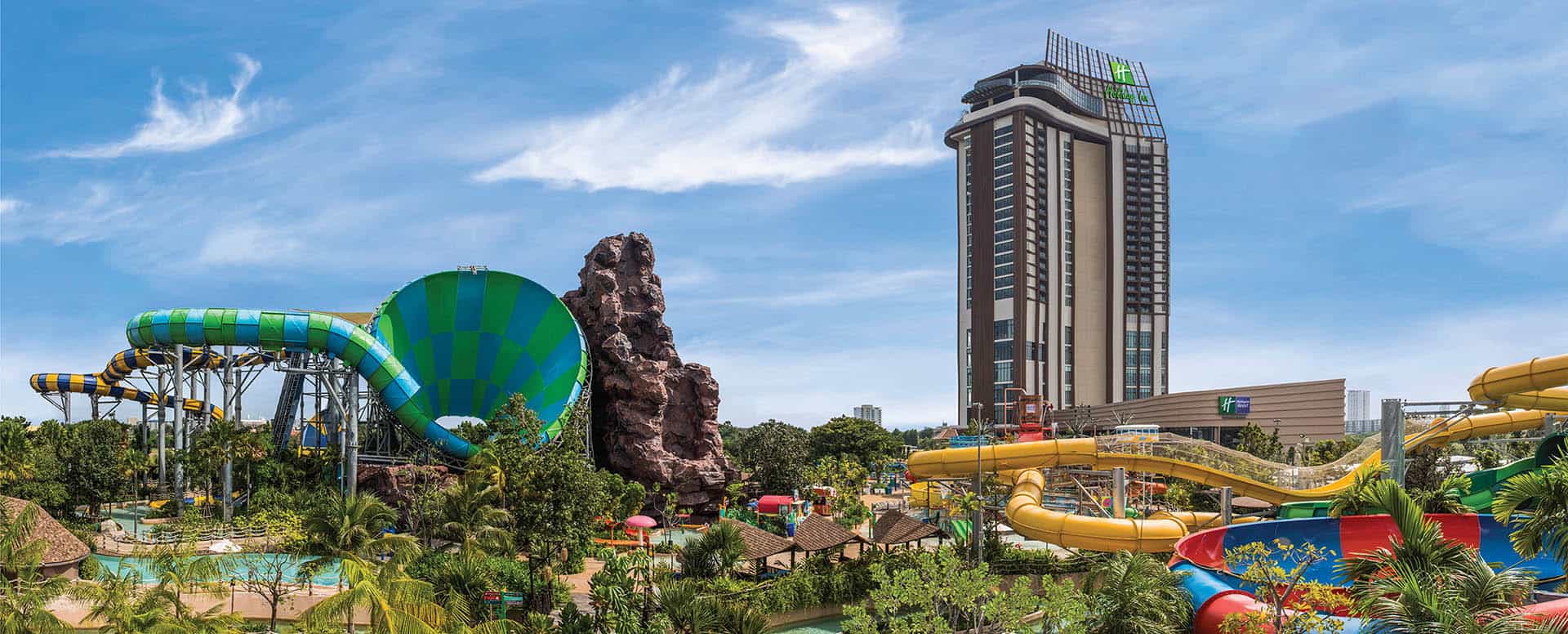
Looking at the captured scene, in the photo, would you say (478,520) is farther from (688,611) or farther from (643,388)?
(643,388)

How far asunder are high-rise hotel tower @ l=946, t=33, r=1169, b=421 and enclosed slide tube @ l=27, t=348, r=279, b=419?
269 feet

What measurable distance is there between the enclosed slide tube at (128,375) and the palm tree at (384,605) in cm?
3629

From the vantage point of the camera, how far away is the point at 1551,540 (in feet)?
52.6

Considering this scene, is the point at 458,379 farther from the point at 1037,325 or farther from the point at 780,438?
the point at 1037,325

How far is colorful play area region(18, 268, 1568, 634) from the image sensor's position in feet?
94.2

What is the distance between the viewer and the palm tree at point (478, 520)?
29375 millimetres

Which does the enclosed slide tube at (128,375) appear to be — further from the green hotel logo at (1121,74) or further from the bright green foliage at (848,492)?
the green hotel logo at (1121,74)

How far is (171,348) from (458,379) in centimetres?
1432

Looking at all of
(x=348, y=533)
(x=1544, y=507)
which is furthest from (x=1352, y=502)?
(x=348, y=533)

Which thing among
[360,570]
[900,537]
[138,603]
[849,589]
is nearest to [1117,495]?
[900,537]

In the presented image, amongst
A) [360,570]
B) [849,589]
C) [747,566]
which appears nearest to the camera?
[360,570]

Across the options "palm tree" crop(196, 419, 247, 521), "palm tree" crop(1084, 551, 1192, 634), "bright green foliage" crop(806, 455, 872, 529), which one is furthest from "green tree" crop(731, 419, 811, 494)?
"palm tree" crop(1084, 551, 1192, 634)

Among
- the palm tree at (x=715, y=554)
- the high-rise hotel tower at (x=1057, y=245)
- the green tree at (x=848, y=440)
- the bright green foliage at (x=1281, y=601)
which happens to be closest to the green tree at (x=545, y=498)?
the palm tree at (x=715, y=554)

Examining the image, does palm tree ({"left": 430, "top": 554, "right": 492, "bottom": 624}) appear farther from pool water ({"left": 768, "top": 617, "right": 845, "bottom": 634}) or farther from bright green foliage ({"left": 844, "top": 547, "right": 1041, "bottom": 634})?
bright green foliage ({"left": 844, "top": 547, "right": 1041, "bottom": 634})
